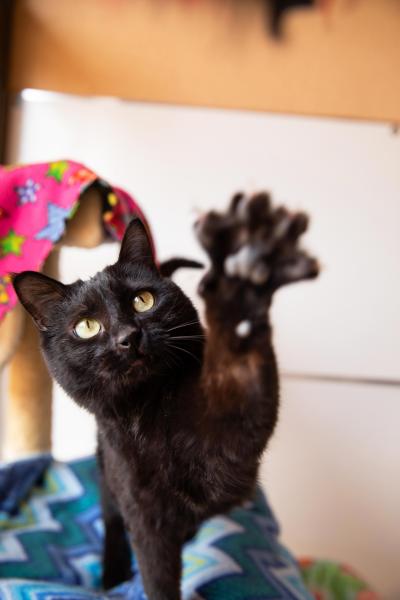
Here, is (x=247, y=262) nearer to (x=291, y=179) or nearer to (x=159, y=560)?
(x=159, y=560)

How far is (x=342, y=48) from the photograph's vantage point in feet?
4.24

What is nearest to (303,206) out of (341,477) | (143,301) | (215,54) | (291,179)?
(291,179)

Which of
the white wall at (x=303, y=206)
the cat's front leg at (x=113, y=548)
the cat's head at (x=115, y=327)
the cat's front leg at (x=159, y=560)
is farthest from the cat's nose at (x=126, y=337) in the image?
the white wall at (x=303, y=206)

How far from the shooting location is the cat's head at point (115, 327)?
479 millimetres

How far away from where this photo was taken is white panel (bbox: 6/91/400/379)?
1.31 m

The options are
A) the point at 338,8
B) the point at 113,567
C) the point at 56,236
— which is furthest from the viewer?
the point at 338,8

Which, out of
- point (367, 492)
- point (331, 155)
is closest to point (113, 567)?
point (367, 492)

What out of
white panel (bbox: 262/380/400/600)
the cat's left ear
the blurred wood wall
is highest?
the blurred wood wall

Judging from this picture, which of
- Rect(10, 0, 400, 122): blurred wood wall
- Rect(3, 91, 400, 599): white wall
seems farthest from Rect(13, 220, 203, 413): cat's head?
Rect(10, 0, 400, 122): blurred wood wall

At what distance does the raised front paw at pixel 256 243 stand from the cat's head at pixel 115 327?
0.09m

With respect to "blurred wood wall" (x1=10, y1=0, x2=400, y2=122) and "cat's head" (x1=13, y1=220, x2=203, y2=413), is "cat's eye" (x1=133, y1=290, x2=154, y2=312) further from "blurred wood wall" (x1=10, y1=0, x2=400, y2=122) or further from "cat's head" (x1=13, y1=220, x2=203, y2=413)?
"blurred wood wall" (x1=10, y1=0, x2=400, y2=122)

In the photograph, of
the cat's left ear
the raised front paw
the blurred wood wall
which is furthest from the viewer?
the blurred wood wall

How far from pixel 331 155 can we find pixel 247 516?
93cm

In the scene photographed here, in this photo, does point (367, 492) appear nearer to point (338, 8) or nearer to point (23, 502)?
point (23, 502)
